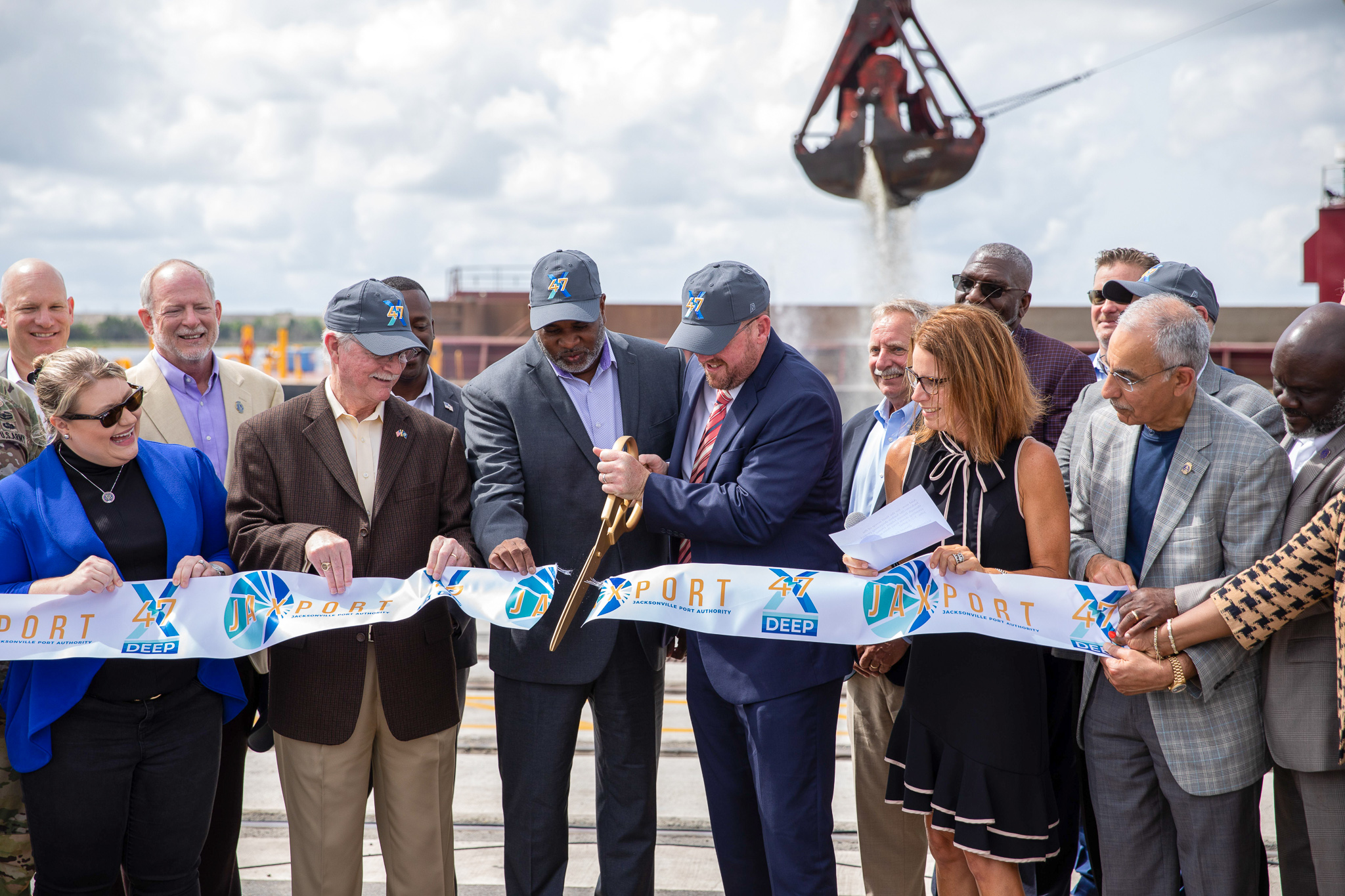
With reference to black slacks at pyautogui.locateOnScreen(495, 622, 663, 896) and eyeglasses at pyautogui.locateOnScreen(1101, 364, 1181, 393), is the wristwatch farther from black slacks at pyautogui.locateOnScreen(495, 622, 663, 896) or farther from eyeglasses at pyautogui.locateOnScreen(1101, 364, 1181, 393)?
black slacks at pyautogui.locateOnScreen(495, 622, 663, 896)

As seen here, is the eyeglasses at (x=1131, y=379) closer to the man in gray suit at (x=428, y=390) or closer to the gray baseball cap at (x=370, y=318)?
the gray baseball cap at (x=370, y=318)

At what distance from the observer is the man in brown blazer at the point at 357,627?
3.73 m

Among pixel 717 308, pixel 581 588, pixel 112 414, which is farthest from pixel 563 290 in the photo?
pixel 112 414

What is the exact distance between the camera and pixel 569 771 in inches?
156

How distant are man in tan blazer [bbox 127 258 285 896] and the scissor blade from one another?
1511 millimetres

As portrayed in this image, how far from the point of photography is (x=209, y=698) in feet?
12.2

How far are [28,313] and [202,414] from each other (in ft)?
3.27

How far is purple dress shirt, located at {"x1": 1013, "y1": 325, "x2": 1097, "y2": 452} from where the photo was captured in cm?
456

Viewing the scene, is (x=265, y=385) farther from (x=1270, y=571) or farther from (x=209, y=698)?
(x=1270, y=571)

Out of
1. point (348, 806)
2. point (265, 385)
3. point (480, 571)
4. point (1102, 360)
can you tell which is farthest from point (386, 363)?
point (1102, 360)

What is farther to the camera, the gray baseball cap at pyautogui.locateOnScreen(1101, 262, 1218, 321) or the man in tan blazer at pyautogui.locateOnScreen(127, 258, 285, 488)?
the man in tan blazer at pyautogui.locateOnScreen(127, 258, 285, 488)

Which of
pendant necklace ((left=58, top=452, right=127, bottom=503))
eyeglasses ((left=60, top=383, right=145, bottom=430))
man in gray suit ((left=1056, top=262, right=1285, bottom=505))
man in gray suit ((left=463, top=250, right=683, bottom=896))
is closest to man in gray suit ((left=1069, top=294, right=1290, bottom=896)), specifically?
man in gray suit ((left=1056, top=262, right=1285, bottom=505))

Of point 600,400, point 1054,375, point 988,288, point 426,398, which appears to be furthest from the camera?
point 426,398

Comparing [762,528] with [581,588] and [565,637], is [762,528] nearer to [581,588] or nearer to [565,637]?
[581,588]
